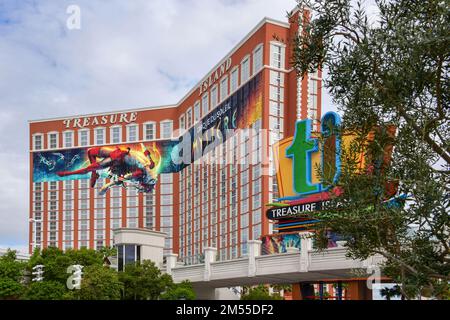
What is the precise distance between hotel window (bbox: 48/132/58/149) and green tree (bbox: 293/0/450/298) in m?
150

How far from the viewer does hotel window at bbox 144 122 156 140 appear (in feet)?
496

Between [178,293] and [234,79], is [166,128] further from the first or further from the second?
[178,293]

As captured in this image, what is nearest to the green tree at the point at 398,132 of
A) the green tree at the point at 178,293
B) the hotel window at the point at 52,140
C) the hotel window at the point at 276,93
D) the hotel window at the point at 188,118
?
the green tree at the point at 178,293

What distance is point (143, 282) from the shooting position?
58.8 m

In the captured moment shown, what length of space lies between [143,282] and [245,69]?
58.3 m

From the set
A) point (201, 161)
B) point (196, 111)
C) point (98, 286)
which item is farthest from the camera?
point (196, 111)

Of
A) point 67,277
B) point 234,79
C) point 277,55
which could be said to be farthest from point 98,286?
point 234,79

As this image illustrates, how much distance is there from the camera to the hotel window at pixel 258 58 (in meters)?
105

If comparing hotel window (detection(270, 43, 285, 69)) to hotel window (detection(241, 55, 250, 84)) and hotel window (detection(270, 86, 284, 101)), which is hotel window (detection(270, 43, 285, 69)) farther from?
hotel window (detection(241, 55, 250, 84))
